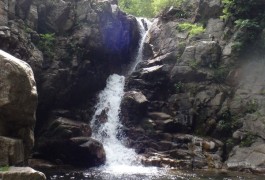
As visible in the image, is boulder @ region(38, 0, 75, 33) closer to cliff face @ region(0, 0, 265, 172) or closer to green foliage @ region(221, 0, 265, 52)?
cliff face @ region(0, 0, 265, 172)

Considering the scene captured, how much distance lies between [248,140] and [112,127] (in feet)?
34.3

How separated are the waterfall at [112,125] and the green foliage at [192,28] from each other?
25.8 feet

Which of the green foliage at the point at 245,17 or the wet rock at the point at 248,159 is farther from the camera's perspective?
the green foliage at the point at 245,17

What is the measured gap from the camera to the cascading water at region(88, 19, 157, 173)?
23922 mm

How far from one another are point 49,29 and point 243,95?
16.7 m

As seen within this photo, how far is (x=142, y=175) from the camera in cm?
2003

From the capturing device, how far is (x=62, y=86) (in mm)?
27516

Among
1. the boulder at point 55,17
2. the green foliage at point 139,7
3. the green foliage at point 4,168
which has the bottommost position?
the green foliage at point 4,168

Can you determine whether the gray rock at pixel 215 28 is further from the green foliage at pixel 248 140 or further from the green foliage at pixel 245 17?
the green foliage at pixel 248 140

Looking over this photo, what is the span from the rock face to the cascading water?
10.4 meters

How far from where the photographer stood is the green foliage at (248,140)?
24180 millimetres

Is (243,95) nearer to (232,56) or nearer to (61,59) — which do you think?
(232,56)

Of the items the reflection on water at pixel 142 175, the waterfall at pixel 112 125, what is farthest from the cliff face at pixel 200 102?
the reflection on water at pixel 142 175

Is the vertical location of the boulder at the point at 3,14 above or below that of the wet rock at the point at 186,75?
above
